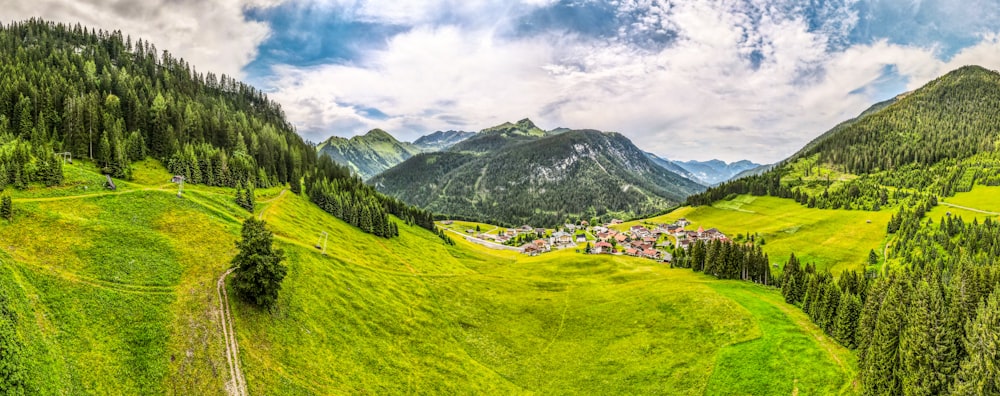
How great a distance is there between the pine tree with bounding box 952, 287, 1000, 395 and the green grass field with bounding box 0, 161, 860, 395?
558 inches

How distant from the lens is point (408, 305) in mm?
74375

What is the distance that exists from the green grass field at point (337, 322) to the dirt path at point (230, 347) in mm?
727

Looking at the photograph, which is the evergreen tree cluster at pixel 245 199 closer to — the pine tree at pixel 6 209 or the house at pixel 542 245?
the pine tree at pixel 6 209

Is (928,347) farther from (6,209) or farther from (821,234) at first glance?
(821,234)

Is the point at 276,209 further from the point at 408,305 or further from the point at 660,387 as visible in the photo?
the point at 660,387

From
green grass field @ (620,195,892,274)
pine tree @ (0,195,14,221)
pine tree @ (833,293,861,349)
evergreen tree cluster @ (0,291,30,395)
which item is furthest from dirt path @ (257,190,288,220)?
green grass field @ (620,195,892,274)

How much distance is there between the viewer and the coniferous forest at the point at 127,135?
9012 centimetres

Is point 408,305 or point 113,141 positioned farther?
point 113,141

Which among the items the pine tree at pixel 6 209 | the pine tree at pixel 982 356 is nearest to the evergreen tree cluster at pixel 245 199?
the pine tree at pixel 6 209

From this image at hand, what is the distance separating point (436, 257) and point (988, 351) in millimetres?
108633

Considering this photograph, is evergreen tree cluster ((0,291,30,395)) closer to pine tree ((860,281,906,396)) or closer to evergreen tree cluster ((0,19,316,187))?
evergreen tree cluster ((0,19,316,187))

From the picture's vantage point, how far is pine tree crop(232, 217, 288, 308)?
165 feet

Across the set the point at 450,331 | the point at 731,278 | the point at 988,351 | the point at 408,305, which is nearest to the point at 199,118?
the point at 408,305

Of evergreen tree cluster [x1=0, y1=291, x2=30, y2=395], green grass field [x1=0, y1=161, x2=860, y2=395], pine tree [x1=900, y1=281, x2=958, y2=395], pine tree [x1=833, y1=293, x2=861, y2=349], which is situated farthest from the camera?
pine tree [x1=833, y1=293, x2=861, y2=349]
